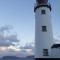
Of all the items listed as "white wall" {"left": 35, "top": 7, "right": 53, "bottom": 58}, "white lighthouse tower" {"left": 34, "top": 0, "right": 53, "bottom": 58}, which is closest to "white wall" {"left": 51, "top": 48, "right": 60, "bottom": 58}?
"white lighthouse tower" {"left": 34, "top": 0, "right": 53, "bottom": 58}

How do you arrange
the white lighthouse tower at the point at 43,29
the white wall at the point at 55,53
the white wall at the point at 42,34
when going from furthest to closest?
the white wall at the point at 42,34 < the white lighthouse tower at the point at 43,29 < the white wall at the point at 55,53

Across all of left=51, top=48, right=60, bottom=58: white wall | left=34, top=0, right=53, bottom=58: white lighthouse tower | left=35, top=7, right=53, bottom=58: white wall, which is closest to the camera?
left=51, top=48, right=60, bottom=58: white wall

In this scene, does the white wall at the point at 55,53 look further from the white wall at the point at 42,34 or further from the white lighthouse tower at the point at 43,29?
the white wall at the point at 42,34

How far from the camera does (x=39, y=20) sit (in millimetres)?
25406

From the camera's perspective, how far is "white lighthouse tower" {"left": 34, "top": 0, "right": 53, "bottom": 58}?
2394cm

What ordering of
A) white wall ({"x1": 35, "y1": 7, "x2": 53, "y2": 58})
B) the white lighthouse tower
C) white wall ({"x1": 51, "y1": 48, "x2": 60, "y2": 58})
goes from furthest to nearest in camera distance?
white wall ({"x1": 35, "y1": 7, "x2": 53, "y2": 58}) < the white lighthouse tower < white wall ({"x1": 51, "y1": 48, "x2": 60, "y2": 58})

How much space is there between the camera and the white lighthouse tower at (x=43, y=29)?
23938mm

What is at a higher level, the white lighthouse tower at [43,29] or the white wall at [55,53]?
the white lighthouse tower at [43,29]

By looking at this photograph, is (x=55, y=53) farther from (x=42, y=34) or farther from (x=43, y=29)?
(x=43, y=29)

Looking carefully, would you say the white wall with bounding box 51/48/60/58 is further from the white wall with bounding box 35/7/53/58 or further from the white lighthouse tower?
the white wall with bounding box 35/7/53/58

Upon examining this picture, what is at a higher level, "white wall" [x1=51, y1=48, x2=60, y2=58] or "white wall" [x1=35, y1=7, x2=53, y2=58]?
"white wall" [x1=35, y1=7, x2=53, y2=58]

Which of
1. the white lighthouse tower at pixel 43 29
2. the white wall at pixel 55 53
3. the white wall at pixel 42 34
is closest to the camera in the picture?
the white wall at pixel 55 53

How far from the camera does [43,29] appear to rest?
24.8 m

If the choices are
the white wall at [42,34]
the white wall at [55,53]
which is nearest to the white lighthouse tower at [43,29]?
the white wall at [42,34]
